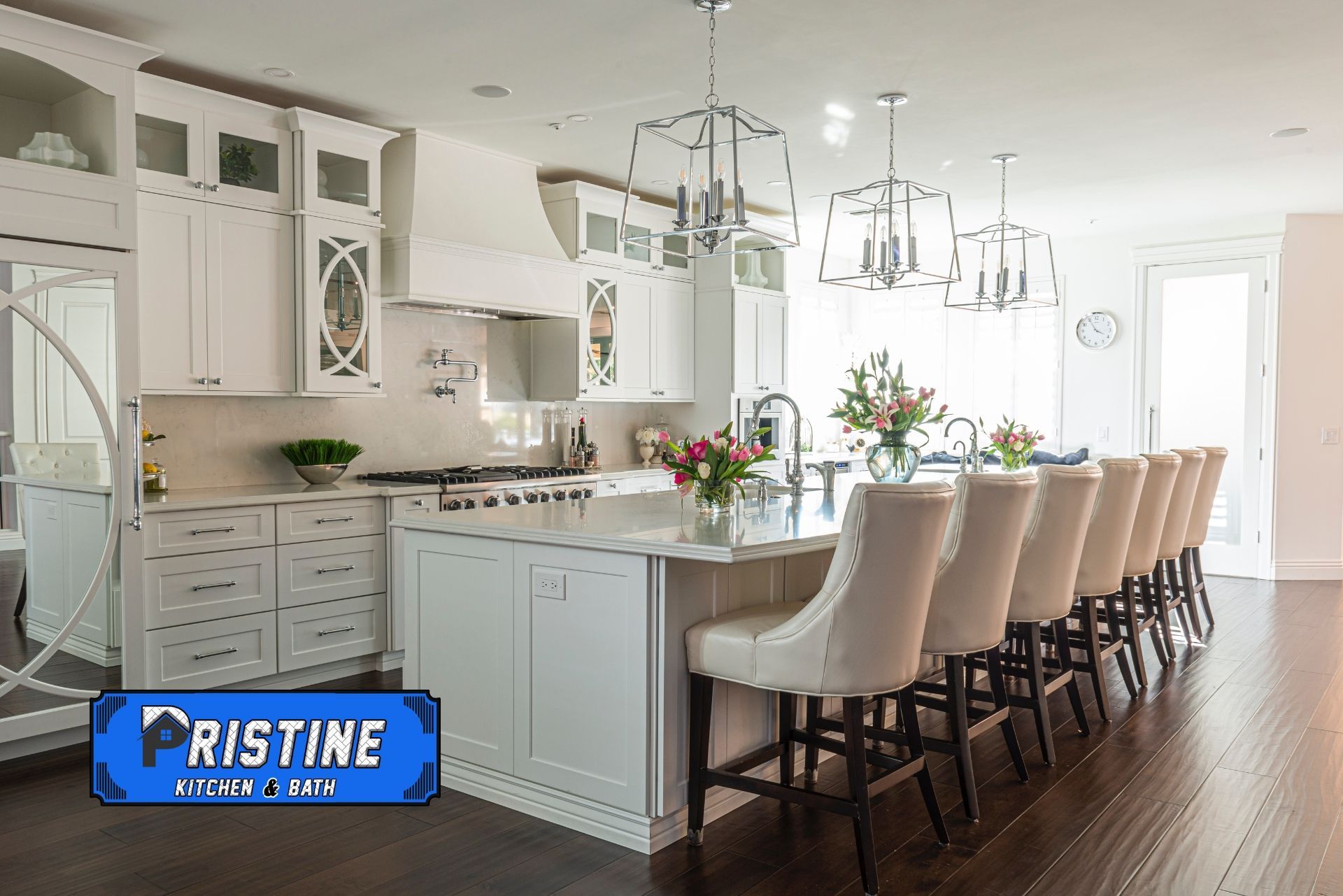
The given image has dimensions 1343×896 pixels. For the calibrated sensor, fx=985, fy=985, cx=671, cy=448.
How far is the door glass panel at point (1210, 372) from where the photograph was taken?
7473mm

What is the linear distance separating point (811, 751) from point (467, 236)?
3.22 m

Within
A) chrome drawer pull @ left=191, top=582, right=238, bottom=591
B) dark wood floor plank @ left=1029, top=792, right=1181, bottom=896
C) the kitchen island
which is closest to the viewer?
dark wood floor plank @ left=1029, top=792, right=1181, bottom=896

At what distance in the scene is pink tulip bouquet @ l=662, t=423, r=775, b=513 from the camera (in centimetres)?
321

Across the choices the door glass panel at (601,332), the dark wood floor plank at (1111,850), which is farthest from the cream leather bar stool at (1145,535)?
the door glass panel at (601,332)

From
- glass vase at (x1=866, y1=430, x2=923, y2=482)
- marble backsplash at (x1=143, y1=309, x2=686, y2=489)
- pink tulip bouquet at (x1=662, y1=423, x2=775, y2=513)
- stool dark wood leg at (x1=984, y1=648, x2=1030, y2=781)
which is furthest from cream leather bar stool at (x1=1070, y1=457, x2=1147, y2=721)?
marble backsplash at (x1=143, y1=309, x2=686, y2=489)

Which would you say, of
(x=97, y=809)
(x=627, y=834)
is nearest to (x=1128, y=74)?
(x=627, y=834)

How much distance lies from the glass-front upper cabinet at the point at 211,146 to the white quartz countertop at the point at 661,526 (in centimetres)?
192

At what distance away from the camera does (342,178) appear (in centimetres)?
465

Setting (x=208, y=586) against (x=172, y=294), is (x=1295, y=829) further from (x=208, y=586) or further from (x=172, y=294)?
(x=172, y=294)

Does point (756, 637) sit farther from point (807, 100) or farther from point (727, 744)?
point (807, 100)

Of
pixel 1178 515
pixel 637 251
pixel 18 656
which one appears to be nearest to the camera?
pixel 18 656

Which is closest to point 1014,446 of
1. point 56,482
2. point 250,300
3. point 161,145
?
point 250,300

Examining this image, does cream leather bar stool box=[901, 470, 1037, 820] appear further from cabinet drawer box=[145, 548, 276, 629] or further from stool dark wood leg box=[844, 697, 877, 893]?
cabinet drawer box=[145, 548, 276, 629]

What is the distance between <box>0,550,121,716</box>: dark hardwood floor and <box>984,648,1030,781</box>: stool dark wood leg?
3231 mm
